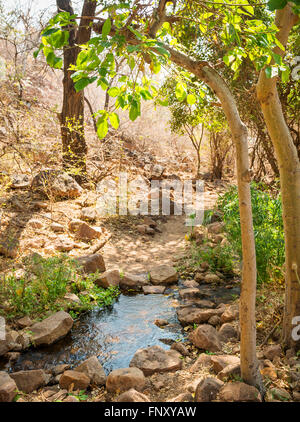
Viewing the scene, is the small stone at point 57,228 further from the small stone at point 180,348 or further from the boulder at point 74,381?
the boulder at point 74,381

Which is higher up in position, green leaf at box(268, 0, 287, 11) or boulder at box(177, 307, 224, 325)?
green leaf at box(268, 0, 287, 11)

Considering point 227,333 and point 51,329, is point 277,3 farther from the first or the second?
point 51,329

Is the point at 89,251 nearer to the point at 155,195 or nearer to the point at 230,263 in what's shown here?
the point at 230,263

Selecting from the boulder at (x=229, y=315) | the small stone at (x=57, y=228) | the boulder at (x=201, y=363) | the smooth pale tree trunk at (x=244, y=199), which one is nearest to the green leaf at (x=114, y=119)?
the smooth pale tree trunk at (x=244, y=199)

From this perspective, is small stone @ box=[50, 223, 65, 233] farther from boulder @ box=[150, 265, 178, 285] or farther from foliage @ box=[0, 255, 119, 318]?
boulder @ box=[150, 265, 178, 285]

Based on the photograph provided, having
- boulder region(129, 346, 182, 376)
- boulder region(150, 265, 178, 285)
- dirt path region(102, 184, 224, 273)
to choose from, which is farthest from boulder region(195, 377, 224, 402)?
dirt path region(102, 184, 224, 273)

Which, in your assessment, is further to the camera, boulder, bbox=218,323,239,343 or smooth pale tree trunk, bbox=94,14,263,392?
boulder, bbox=218,323,239,343

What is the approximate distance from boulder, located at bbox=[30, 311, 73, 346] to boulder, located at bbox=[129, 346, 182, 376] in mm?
888

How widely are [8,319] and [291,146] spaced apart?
3.19 meters

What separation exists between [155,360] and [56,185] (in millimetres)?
5074

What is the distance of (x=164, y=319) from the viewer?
12.3 feet

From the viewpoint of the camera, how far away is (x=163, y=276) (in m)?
4.87

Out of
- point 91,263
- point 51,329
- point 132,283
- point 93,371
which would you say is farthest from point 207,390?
point 91,263

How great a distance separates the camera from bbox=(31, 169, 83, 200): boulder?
Result: 22.1 feet
